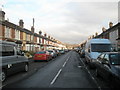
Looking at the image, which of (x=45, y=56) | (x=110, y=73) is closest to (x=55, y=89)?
(x=110, y=73)

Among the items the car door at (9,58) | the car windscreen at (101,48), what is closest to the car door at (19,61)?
the car door at (9,58)

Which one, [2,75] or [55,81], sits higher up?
[2,75]

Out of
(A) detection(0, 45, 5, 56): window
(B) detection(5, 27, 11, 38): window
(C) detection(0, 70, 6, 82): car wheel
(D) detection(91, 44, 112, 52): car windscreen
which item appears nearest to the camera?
(C) detection(0, 70, 6, 82): car wheel

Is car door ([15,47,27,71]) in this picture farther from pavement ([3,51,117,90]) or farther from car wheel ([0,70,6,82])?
car wheel ([0,70,6,82])

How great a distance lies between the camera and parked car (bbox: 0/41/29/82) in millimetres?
7913

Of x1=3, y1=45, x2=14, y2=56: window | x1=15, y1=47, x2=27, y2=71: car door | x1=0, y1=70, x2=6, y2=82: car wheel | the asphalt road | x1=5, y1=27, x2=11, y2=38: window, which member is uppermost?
x1=5, y1=27, x2=11, y2=38: window

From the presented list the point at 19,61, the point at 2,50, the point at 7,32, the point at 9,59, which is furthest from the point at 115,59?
the point at 7,32

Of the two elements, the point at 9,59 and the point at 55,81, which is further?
the point at 9,59

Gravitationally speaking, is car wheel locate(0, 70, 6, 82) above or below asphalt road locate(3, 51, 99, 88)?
above

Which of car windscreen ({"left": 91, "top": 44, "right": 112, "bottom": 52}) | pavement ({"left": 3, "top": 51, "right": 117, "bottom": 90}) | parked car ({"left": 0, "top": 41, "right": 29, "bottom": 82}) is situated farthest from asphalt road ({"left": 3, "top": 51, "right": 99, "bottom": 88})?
car windscreen ({"left": 91, "top": 44, "right": 112, "bottom": 52})

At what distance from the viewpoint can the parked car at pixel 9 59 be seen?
7913 millimetres

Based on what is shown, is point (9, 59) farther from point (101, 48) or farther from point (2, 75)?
point (101, 48)

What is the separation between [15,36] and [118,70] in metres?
29.1

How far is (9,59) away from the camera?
8484 mm
